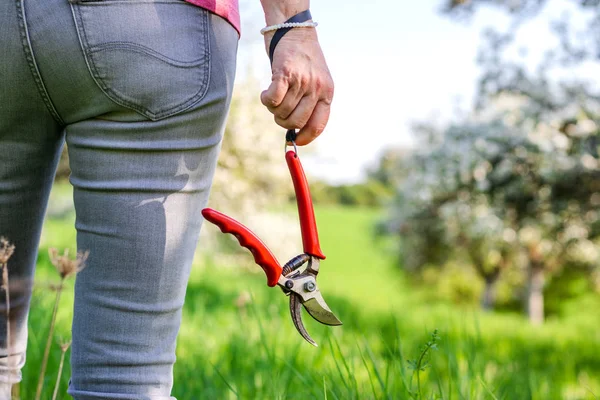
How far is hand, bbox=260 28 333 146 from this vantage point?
34.2 inches

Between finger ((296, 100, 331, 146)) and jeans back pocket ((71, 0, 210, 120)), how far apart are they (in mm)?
176

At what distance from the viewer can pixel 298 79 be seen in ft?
2.87

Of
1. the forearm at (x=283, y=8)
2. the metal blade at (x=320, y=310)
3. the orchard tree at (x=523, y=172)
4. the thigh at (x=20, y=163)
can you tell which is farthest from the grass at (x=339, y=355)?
the orchard tree at (x=523, y=172)

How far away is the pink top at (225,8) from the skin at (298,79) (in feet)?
0.16

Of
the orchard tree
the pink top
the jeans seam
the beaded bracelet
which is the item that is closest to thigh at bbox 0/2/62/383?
the jeans seam

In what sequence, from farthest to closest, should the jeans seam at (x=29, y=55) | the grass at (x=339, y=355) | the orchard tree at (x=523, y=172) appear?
1. the orchard tree at (x=523, y=172)
2. the grass at (x=339, y=355)
3. the jeans seam at (x=29, y=55)

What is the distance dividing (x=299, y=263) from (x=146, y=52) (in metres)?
0.40

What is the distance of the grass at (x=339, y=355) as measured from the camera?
1576 millimetres

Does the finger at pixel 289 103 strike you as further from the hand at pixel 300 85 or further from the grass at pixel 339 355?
the grass at pixel 339 355

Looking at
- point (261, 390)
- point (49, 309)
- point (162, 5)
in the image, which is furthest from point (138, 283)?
point (49, 309)

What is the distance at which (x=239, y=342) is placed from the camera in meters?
2.73

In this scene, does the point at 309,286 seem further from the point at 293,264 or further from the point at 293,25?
the point at 293,25

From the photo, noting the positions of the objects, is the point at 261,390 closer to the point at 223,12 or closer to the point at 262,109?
the point at 223,12

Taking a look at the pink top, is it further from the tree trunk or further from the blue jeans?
the tree trunk
